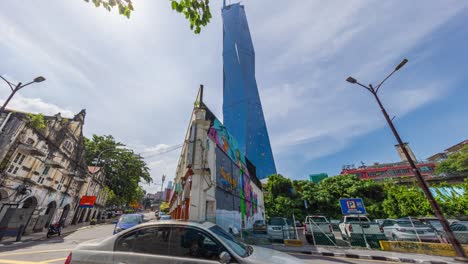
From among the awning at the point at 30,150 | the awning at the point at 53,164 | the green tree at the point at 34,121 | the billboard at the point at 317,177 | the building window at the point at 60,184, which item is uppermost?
the billboard at the point at 317,177

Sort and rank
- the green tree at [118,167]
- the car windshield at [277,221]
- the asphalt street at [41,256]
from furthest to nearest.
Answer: the green tree at [118,167] < the car windshield at [277,221] < the asphalt street at [41,256]

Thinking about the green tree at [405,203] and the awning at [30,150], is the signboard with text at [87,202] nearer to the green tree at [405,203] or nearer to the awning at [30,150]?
the awning at [30,150]

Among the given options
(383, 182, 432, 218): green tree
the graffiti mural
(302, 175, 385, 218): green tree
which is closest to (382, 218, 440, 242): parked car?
(383, 182, 432, 218): green tree

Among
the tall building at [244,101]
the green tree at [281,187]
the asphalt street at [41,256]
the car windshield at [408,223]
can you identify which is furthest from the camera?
the tall building at [244,101]

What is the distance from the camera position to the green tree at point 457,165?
38.3 m

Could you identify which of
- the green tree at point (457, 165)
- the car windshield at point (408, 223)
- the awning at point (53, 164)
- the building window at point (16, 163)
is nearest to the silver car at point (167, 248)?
the car windshield at point (408, 223)

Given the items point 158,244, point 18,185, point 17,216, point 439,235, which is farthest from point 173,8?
point 18,185

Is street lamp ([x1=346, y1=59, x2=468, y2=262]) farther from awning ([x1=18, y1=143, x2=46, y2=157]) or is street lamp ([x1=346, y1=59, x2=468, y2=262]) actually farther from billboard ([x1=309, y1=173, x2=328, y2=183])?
billboard ([x1=309, y1=173, x2=328, y2=183])

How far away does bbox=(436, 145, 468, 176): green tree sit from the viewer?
126 feet

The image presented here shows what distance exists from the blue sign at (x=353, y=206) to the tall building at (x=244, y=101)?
36129 mm

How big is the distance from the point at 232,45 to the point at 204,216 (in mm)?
55804

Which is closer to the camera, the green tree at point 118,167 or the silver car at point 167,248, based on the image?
the silver car at point 167,248

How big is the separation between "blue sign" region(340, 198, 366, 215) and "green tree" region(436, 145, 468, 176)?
161 ft

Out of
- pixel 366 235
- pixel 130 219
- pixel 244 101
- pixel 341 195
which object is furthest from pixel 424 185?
pixel 244 101
